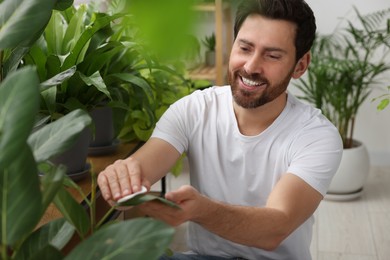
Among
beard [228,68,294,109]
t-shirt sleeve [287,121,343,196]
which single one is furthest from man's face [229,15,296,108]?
t-shirt sleeve [287,121,343,196]

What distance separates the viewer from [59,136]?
0.57 metres

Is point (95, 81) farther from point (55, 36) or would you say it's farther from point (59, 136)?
point (59, 136)

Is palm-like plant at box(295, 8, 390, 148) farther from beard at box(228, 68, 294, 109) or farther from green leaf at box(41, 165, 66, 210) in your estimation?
green leaf at box(41, 165, 66, 210)

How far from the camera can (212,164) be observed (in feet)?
4.79

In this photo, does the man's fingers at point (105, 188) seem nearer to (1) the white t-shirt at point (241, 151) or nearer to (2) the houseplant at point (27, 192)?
(1) the white t-shirt at point (241, 151)

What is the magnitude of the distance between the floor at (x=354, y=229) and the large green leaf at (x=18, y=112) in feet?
6.50

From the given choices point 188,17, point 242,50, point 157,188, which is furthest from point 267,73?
point 157,188

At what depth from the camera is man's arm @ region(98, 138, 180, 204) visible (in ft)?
3.44

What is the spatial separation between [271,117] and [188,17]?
1.32 meters

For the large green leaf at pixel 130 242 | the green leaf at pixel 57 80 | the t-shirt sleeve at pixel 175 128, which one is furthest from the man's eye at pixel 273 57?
the large green leaf at pixel 130 242

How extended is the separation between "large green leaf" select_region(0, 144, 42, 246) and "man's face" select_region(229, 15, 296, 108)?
993 millimetres

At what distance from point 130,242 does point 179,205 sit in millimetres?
530

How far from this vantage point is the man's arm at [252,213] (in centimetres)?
98

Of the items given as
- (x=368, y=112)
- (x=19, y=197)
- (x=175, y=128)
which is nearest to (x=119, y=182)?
(x=175, y=128)
